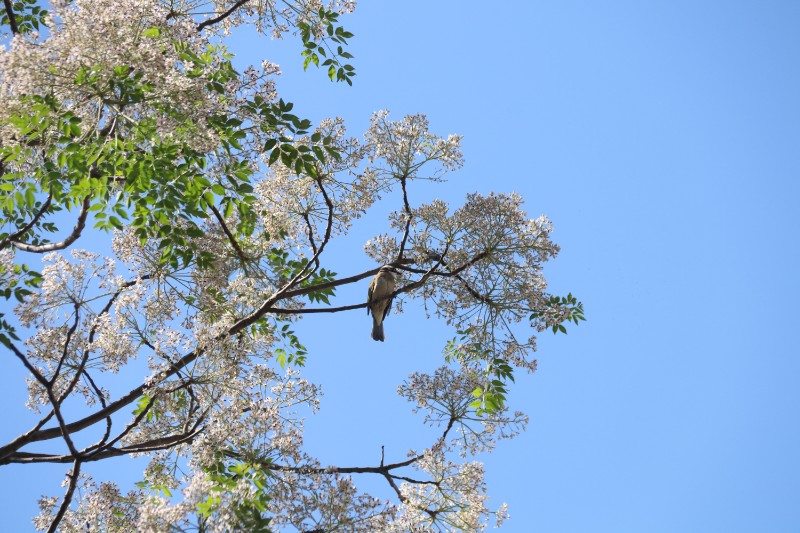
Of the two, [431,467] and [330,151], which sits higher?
[330,151]

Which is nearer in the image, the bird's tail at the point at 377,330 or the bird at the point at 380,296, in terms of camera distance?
the bird at the point at 380,296

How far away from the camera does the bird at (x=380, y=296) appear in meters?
7.09

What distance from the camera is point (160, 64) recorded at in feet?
13.4

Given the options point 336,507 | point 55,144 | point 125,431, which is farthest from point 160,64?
point 336,507

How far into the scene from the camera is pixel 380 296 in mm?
7242

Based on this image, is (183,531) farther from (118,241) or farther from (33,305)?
(118,241)

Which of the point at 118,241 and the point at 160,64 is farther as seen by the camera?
the point at 118,241

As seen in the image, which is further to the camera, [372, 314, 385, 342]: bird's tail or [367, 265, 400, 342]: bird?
[372, 314, 385, 342]: bird's tail

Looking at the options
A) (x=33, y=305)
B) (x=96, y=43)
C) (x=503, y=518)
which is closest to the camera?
(x=96, y=43)

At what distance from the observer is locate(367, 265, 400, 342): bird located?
7.09 m

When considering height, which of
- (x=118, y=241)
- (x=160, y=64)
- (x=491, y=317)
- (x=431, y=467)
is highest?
(x=118, y=241)

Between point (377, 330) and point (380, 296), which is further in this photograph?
point (377, 330)

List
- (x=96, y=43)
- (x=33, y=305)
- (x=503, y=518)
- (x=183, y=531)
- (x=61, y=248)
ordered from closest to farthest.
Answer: (x=183, y=531) < (x=96, y=43) < (x=61, y=248) < (x=33, y=305) < (x=503, y=518)

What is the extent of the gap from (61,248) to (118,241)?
0.96m
